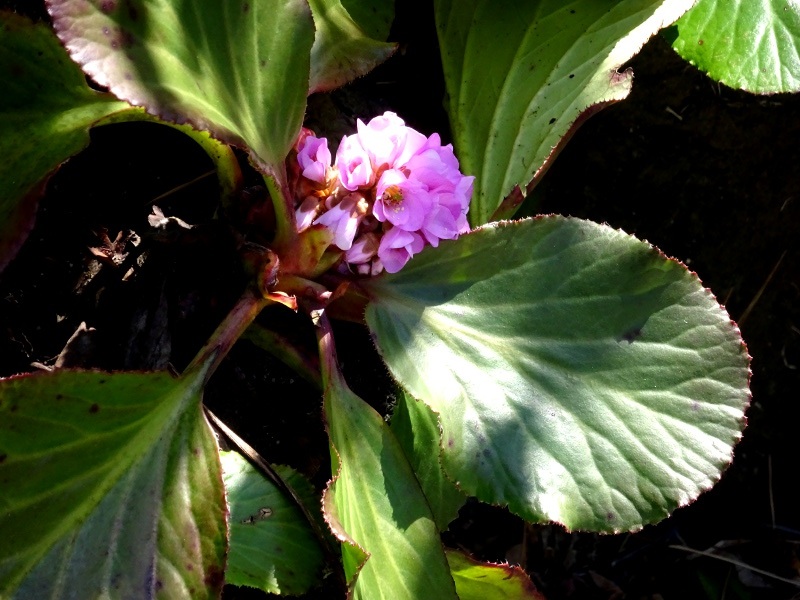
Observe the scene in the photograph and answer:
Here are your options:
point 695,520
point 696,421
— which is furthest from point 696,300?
point 695,520

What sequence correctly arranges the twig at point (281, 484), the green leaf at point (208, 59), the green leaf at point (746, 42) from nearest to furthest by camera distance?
the green leaf at point (208, 59)
the twig at point (281, 484)
the green leaf at point (746, 42)

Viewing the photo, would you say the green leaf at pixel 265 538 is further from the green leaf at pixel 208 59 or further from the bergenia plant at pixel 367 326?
the green leaf at pixel 208 59

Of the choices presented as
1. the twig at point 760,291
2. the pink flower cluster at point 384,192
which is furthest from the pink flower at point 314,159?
the twig at point 760,291

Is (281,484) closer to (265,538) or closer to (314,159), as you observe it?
(265,538)

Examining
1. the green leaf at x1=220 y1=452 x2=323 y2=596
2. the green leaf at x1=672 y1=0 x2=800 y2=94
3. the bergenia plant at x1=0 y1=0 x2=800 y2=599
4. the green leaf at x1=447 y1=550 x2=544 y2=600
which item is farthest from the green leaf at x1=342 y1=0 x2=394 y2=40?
the green leaf at x1=447 y1=550 x2=544 y2=600

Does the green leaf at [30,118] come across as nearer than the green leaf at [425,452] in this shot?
Yes

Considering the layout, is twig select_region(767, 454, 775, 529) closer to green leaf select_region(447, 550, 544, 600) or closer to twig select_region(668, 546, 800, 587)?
twig select_region(668, 546, 800, 587)
